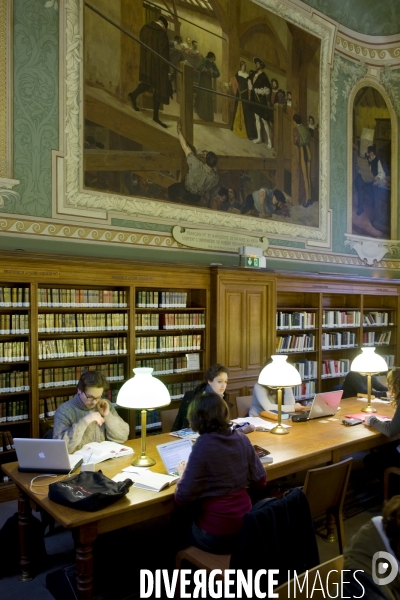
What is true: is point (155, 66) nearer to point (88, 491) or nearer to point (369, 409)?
point (369, 409)

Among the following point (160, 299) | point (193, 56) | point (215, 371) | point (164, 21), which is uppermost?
point (164, 21)

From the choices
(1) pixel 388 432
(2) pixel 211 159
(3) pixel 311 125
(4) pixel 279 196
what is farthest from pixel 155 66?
(1) pixel 388 432

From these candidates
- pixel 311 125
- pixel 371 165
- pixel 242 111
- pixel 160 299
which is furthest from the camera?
pixel 371 165

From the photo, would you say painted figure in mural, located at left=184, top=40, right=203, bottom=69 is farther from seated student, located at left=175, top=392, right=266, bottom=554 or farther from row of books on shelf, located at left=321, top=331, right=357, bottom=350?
seated student, located at left=175, top=392, right=266, bottom=554

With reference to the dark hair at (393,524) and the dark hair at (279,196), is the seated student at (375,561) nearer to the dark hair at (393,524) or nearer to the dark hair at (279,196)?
the dark hair at (393,524)

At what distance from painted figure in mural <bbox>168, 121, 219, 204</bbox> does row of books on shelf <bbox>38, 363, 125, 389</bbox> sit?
240 centimetres

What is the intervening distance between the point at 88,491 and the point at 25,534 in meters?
0.90

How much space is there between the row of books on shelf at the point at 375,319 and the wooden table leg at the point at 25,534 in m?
6.88

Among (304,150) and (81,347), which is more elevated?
(304,150)

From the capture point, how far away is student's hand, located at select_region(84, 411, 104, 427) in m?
3.57

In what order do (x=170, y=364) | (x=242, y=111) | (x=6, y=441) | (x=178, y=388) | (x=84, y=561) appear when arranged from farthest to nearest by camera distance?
(x=242, y=111) → (x=178, y=388) → (x=170, y=364) → (x=6, y=441) → (x=84, y=561)

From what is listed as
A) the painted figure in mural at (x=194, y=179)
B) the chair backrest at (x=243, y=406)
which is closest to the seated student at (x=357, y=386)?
the chair backrest at (x=243, y=406)

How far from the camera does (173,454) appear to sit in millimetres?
3346

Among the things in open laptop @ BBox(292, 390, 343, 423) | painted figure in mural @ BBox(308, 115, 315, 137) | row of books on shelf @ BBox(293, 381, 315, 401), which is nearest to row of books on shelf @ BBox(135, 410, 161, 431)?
open laptop @ BBox(292, 390, 343, 423)
